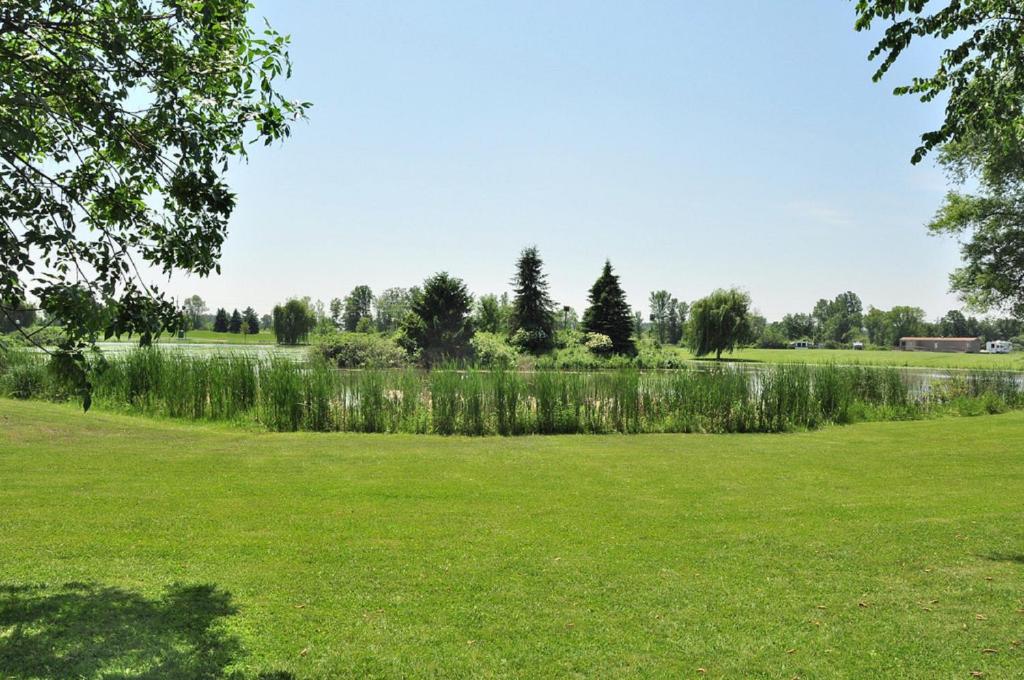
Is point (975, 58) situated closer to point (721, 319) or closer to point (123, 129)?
point (123, 129)

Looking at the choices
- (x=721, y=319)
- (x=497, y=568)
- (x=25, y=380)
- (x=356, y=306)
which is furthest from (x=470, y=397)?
(x=356, y=306)

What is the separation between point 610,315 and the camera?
40.3m

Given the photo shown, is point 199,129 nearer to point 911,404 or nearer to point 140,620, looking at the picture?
point 140,620

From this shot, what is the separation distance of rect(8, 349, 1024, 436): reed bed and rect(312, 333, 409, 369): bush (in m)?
11.7

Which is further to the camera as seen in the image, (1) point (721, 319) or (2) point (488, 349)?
(1) point (721, 319)

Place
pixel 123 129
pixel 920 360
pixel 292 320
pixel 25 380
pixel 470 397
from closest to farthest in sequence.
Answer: pixel 123 129, pixel 470 397, pixel 25 380, pixel 920 360, pixel 292 320

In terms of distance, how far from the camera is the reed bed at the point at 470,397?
13281 mm

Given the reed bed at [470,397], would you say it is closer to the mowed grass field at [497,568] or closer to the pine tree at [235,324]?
the mowed grass field at [497,568]

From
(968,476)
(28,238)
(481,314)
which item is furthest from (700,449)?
(481,314)

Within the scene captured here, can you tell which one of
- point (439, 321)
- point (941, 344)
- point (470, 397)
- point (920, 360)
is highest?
point (439, 321)

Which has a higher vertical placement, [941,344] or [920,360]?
[941,344]

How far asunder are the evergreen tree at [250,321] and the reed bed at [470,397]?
79625 millimetres

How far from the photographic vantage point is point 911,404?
706 inches

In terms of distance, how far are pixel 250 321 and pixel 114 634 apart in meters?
99.1
